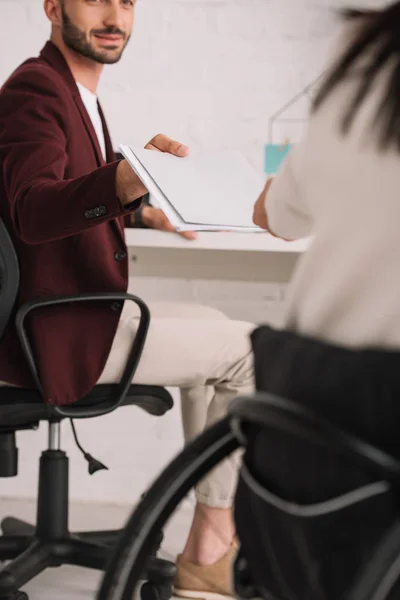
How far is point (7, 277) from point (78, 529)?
1.12m

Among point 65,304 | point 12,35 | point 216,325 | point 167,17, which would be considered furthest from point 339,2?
point 65,304

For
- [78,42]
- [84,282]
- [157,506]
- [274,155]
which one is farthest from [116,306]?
[274,155]

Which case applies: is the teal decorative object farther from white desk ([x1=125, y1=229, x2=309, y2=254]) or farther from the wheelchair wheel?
the wheelchair wheel

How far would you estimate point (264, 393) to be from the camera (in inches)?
29.2

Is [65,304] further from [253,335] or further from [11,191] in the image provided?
[253,335]

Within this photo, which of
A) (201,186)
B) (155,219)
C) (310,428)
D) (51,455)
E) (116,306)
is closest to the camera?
(310,428)

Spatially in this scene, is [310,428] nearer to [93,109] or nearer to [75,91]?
[75,91]

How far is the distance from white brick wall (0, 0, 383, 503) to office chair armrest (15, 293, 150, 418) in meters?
1.03

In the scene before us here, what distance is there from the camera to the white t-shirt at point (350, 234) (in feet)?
2.31

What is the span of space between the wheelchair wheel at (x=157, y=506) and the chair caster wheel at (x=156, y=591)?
3.75 ft

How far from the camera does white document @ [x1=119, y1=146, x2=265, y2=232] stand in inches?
50.3

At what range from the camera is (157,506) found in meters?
0.73

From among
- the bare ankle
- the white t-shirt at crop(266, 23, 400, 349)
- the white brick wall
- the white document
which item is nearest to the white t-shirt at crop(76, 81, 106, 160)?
the white document

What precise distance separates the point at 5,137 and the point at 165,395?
586mm
